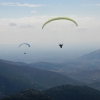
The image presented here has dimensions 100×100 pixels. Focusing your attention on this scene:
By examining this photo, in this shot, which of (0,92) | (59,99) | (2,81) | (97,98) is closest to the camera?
(59,99)

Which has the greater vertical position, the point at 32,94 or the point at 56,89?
the point at 56,89

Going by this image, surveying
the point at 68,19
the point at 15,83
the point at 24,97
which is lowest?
the point at 24,97

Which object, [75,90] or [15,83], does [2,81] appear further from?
[75,90]

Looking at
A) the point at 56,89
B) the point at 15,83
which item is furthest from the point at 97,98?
the point at 15,83

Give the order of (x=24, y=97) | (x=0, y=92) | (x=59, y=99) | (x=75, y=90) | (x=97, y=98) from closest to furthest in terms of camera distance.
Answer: (x=24, y=97) → (x=59, y=99) → (x=97, y=98) → (x=75, y=90) → (x=0, y=92)

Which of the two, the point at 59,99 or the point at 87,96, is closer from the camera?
the point at 59,99

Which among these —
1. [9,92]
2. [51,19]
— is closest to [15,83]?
[9,92]

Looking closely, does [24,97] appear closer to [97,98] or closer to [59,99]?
[59,99]

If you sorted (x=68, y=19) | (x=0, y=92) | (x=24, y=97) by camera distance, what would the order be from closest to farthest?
(x=68, y=19) → (x=24, y=97) → (x=0, y=92)

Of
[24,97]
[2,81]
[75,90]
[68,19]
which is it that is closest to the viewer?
[68,19]
